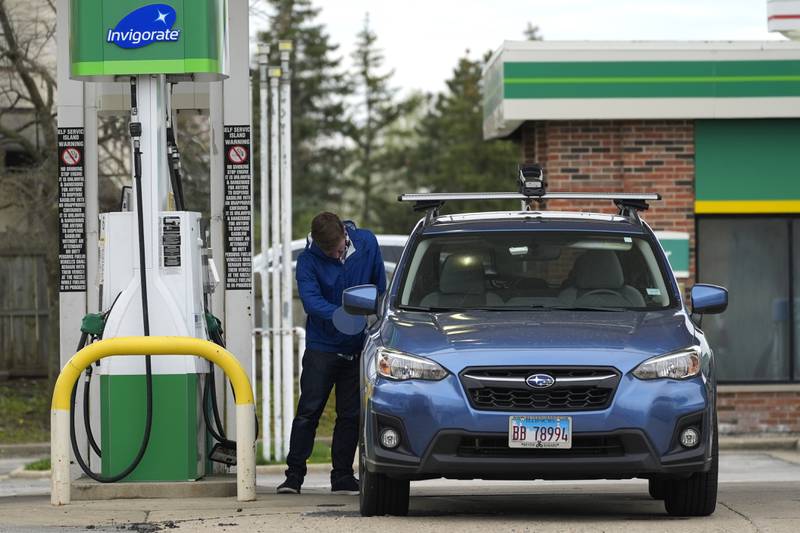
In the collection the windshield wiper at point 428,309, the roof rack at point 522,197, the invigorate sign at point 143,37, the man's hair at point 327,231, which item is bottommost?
the windshield wiper at point 428,309

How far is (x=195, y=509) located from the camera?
9398mm

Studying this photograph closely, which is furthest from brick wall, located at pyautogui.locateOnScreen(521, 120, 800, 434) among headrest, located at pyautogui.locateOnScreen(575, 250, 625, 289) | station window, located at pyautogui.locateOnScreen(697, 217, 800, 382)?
→ headrest, located at pyautogui.locateOnScreen(575, 250, 625, 289)

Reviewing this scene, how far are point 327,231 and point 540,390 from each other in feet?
9.29

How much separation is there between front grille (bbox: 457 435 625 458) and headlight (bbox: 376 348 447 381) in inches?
14.5

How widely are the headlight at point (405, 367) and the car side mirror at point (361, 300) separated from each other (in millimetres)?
889

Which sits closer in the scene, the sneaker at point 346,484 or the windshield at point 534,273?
the windshield at point 534,273

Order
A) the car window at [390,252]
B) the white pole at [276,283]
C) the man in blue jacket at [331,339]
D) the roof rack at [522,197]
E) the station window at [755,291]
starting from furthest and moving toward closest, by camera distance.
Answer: the car window at [390,252], the station window at [755,291], the white pole at [276,283], the man in blue jacket at [331,339], the roof rack at [522,197]

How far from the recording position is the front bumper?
8.22 m

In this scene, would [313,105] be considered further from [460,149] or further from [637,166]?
[637,166]

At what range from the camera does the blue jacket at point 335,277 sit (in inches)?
429

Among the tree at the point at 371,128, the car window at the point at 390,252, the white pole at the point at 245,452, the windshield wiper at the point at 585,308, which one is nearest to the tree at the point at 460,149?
the tree at the point at 371,128

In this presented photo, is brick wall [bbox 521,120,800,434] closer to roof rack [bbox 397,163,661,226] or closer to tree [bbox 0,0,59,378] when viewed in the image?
tree [bbox 0,0,59,378]

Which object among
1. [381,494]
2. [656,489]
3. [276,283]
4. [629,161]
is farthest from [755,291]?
[381,494]

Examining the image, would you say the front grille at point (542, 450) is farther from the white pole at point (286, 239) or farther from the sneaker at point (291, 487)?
the white pole at point (286, 239)
